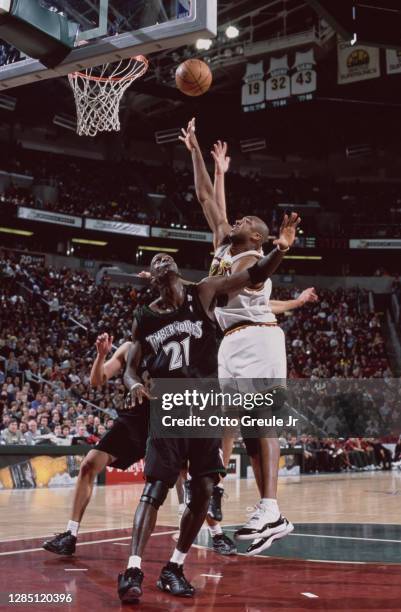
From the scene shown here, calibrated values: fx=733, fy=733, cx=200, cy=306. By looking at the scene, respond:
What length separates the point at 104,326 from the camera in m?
24.3

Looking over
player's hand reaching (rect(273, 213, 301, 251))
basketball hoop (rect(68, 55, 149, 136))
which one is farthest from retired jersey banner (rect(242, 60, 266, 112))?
player's hand reaching (rect(273, 213, 301, 251))

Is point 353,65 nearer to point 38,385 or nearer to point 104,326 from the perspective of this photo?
point 104,326

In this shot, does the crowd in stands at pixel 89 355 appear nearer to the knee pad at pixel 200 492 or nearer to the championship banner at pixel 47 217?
the championship banner at pixel 47 217

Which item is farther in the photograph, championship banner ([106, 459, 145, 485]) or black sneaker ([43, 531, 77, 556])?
championship banner ([106, 459, 145, 485])

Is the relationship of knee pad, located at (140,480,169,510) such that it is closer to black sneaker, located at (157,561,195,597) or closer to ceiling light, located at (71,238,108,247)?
black sneaker, located at (157,561,195,597)

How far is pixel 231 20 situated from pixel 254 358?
22.9 m

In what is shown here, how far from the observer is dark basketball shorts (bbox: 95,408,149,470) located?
592 cm

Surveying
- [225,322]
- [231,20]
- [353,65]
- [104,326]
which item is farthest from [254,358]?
[353,65]

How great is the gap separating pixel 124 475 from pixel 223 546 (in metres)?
10.6

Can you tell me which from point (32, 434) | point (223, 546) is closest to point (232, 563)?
point (223, 546)

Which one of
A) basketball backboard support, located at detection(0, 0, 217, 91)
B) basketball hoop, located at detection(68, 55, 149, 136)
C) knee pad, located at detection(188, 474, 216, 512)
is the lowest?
knee pad, located at detection(188, 474, 216, 512)

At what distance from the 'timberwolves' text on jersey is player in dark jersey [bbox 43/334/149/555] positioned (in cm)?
85

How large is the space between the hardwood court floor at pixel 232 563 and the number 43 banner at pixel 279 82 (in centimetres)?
1980

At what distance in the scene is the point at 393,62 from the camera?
85.8ft
